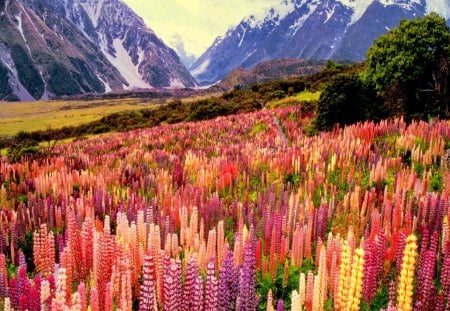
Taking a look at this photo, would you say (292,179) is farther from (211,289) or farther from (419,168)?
(211,289)

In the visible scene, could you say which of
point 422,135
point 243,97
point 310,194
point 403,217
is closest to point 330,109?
point 422,135

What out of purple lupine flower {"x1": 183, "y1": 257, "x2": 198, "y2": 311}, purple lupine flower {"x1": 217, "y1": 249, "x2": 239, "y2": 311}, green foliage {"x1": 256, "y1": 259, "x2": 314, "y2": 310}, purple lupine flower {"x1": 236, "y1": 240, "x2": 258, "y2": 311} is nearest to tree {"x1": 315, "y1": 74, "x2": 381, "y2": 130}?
green foliage {"x1": 256, "y1": 259, "x2": 314, "y2": 310}

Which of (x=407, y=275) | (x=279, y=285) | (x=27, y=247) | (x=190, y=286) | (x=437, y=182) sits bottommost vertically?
(x=27, y=247)

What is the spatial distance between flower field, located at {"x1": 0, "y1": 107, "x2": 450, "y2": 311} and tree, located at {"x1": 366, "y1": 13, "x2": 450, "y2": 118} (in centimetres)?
454

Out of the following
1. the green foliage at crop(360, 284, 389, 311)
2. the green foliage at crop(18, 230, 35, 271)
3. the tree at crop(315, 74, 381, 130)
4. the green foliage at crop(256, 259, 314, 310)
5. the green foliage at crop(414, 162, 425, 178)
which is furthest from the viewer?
the tree at crop(315, 74, 381, 130)

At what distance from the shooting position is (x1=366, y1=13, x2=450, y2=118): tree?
15.9 metres

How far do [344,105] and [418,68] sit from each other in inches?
115

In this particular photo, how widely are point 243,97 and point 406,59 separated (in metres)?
34.8

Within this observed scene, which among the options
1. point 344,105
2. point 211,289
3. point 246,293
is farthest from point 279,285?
point 344,105

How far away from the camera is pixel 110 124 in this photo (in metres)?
55.1

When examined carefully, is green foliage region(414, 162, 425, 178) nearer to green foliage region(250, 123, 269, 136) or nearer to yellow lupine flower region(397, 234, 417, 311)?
yellow lupine flower region(397, 234, 417, 311)

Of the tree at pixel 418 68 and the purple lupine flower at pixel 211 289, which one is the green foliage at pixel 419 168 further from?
the tree at pixel 418 68

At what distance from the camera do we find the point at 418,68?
1648cm

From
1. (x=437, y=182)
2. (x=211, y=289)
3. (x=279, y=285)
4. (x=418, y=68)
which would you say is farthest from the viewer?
(x=418, y=68)
